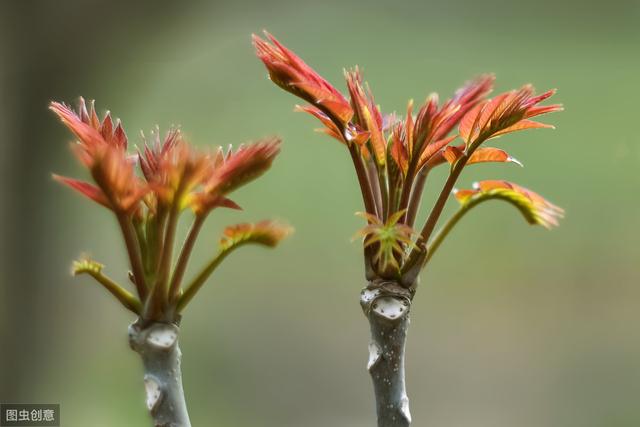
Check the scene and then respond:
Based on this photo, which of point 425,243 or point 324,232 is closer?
point 425,243

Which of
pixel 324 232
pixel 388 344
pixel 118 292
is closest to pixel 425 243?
pixel 388 344

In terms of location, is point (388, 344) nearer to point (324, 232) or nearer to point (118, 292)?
point (118, 292)

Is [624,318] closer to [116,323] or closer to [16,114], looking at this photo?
[116,323]

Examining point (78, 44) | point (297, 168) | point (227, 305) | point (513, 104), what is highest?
point (78, 44)

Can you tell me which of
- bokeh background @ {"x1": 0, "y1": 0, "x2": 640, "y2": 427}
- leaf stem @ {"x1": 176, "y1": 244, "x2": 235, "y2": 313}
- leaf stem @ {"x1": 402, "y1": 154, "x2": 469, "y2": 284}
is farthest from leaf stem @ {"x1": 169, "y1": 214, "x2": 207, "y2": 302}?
bokeh background @ {"x1": 0, "y1": 0, "x2": 640, "y2": 427}

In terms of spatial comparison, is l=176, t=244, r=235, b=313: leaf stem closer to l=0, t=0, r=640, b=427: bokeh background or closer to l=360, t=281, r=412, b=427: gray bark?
l=360, t=281, r=412, b=427: gray bark

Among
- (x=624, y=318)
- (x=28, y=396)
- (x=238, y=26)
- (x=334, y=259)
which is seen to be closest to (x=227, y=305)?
(x=334, y=259)
